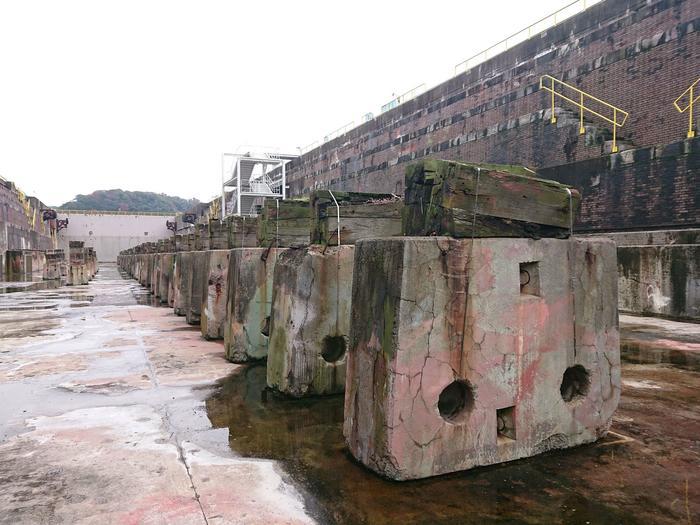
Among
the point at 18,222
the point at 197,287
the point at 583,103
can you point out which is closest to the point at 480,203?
the point at 197,287

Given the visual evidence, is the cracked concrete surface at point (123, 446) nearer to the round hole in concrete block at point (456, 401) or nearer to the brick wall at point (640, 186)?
the round hole in concrete block at point (456, 401)

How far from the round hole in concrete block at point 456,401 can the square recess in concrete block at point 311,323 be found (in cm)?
188

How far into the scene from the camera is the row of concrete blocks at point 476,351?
337cm

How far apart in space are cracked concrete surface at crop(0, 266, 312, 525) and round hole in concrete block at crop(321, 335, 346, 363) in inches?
52.5

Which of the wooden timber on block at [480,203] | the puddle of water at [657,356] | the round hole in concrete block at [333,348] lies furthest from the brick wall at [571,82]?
the wooden timber on block at [480,203]

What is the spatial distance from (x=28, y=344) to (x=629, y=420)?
8.63 metres

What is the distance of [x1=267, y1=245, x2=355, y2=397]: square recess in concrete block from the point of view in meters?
5.34

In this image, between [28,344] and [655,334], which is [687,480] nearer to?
[655,334]

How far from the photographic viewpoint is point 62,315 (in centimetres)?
1260

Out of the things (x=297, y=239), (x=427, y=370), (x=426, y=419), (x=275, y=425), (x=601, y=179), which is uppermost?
(x=601, y=179)

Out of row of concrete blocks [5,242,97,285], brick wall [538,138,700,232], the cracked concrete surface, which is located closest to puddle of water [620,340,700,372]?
brick wall [538,138,700,232]

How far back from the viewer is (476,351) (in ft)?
11.7

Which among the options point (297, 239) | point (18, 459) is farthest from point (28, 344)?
point (18, 459)

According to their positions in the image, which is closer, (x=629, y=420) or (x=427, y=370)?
(x=427, y=370)
